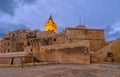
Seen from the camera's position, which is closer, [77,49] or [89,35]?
[77,49]

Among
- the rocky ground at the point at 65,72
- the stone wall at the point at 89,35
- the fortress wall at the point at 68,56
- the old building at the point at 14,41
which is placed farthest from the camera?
the old building at the point at 14,41

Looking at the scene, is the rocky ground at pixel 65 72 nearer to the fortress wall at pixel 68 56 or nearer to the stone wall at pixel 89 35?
the fortress wall at pixel 68 56

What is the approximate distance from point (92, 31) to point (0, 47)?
3929 centimetres

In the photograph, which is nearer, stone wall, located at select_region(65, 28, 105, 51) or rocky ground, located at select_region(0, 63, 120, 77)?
rocky ground, located at select_region(0, 63, 120, 77)

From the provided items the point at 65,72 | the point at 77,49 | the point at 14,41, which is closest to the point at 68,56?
the point at 77,49

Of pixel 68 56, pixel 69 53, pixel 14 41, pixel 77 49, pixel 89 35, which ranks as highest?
pixel 89 35

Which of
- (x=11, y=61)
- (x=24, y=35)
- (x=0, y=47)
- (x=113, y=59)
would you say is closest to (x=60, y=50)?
(x=113, y=59)

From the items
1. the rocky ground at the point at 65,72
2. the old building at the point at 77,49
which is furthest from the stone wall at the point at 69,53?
the rocky ground at the point at 65,72

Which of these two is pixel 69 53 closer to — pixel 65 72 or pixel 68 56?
pixel 68 56

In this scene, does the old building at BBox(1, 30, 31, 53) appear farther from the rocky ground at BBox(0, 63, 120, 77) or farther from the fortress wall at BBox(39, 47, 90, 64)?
the rocky ground at BBox(0, 63, 120, 77)

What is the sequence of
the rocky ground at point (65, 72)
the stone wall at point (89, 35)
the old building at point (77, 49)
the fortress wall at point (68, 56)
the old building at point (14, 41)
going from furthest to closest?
the old building at point (14, 41) < the stone wall at point (89, 35) < the old building at point (77, 49) < the fortress wall at point (68, 56) < the rocky ground at point (65, 72)

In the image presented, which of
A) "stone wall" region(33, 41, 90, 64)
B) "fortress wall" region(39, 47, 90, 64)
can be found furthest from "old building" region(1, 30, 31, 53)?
"fortress wall" region(39, 47, 90, 64)

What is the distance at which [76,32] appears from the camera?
1105 inches

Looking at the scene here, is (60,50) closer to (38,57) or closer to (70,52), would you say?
(70,52)
